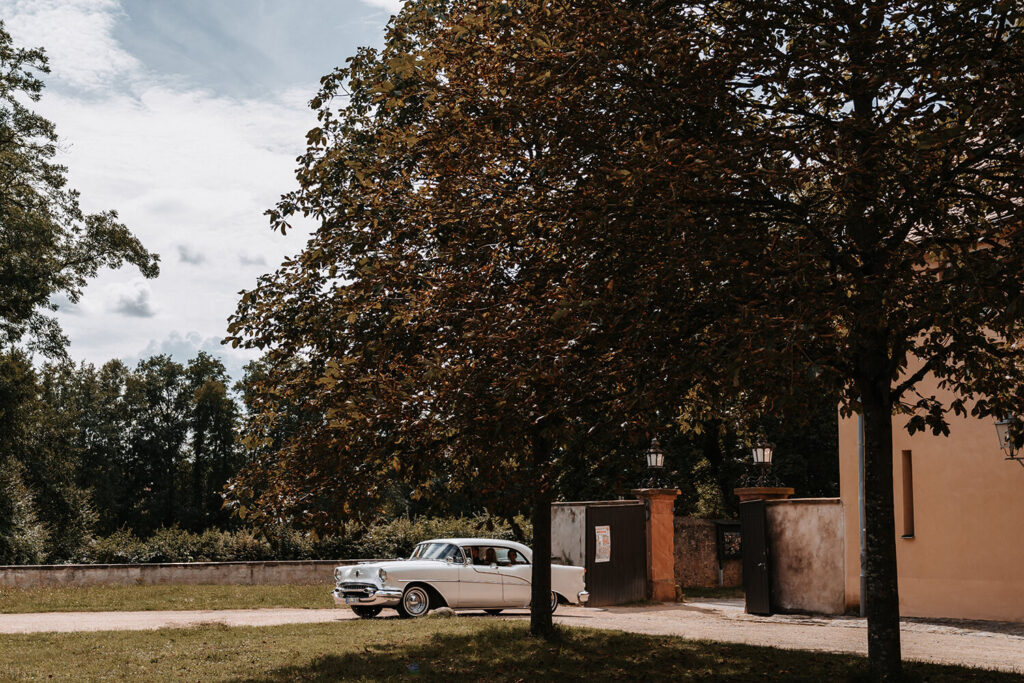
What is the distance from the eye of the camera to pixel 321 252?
453 inches

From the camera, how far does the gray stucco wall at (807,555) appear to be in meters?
18.0

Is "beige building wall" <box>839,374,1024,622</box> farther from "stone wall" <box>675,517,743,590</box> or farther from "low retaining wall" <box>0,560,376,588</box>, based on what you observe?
"low retaining wall" <box>0,560,376,588</box>

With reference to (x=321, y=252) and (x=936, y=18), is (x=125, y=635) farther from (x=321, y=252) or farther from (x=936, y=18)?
(x=936, y=18)

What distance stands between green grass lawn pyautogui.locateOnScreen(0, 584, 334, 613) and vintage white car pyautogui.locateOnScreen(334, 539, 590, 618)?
3063mm

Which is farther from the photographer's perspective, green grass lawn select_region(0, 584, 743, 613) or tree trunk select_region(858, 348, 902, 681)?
green grass lawn select_region(0, 584, 743, 613)

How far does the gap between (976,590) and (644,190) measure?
11.8m

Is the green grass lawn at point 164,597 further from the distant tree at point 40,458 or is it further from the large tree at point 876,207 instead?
the large tree at point 876,207

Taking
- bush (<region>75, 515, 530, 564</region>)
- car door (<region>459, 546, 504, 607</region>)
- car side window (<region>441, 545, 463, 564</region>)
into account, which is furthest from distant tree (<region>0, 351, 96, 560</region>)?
car door (<region>459, 546, 504, 607</region>)

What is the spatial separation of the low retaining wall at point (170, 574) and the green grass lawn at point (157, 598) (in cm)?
63

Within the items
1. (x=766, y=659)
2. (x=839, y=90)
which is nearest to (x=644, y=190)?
(x=839, y=90)

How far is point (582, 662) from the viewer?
11.4m

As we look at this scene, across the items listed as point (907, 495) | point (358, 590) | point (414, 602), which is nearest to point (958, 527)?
point (907, 495)

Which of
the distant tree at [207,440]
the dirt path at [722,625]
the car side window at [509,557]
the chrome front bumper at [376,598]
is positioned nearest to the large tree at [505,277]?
the dirt path at [722,625]

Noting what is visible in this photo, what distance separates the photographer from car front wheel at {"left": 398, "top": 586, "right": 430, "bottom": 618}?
18.1 meters
